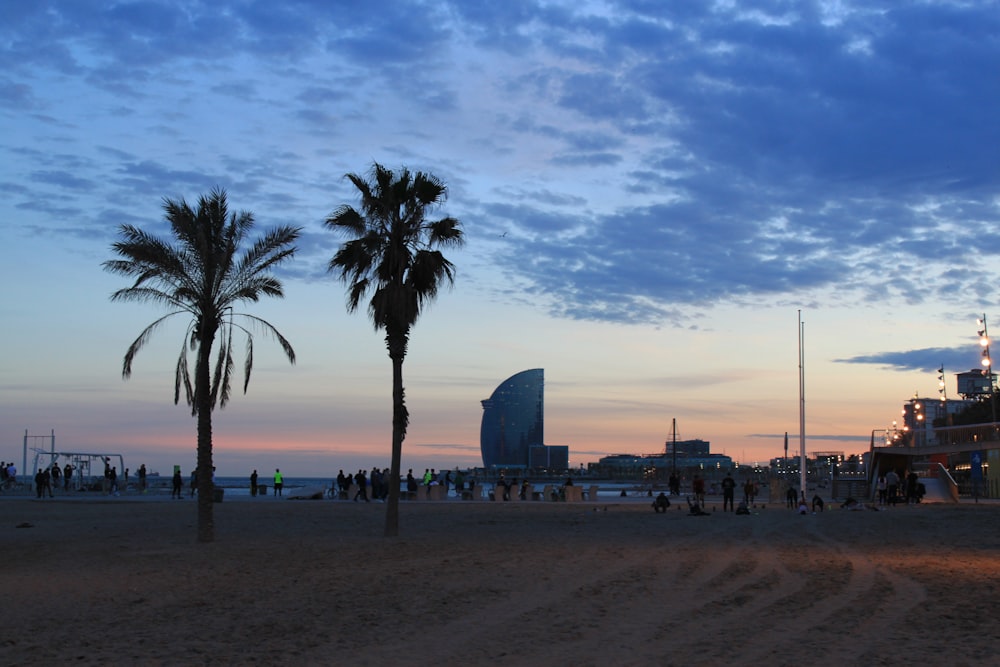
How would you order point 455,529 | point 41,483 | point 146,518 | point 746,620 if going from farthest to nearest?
1. point 41,483
2. point 146,518
3. point 455,529
4. point 746,620

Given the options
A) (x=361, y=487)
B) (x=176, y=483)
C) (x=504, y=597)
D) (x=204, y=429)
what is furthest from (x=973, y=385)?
(x=504, y=597)

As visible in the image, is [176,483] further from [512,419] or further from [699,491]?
[512,419]

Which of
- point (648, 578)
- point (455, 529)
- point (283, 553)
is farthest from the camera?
point (455, 529)

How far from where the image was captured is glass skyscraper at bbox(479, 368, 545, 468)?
580 feet

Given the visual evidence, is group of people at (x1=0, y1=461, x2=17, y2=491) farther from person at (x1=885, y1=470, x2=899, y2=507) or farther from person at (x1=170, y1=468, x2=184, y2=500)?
person at (x1=885, y1=470, x2=899, y2=507)

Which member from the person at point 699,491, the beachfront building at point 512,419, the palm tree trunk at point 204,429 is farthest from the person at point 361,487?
the beachfront building at point 512,419

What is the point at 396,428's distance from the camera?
21375mm

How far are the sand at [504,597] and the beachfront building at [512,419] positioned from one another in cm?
15286

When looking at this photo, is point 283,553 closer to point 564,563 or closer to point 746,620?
point 564,563

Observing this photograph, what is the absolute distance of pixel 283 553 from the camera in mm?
18062

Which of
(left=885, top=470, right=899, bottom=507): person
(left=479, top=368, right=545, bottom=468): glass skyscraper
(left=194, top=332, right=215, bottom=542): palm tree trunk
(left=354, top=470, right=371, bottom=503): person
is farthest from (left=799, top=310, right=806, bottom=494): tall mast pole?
(left=479, top=368, right=545, bottom=468): glass skyscraper

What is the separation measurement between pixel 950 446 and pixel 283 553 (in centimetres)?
4172

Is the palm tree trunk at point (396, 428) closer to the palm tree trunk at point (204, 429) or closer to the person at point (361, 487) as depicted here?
the palm tree trunk at point (204, 429)

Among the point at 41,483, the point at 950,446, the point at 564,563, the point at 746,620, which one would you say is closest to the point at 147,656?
the point at 746,620
